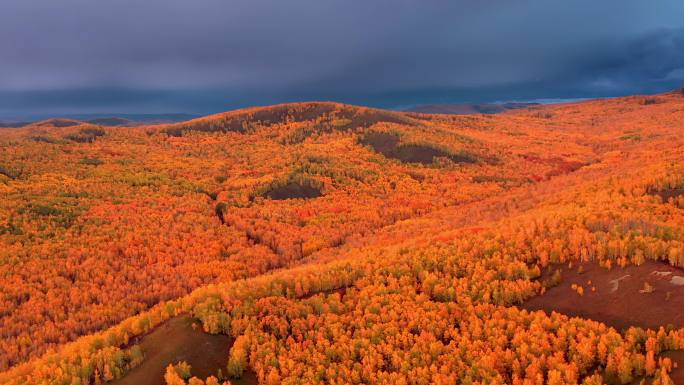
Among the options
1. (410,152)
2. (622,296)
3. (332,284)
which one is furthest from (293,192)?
(622,296)

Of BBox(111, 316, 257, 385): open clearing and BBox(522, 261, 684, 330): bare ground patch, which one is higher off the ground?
BBox(522, 261, 684, 330): bare ground patch

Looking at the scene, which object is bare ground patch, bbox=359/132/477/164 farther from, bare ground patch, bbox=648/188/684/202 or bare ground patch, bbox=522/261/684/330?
bare ground patch, bbox=522/261/684/330

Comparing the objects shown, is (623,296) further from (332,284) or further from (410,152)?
(410,152)

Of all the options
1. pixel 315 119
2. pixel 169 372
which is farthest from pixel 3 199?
pixel 315 119

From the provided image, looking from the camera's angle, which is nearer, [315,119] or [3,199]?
[3,199]

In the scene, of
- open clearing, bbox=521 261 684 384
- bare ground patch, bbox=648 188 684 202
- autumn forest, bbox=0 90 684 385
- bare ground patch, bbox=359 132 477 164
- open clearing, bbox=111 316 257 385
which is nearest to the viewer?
autumn forest, bbox=0 90 684 385

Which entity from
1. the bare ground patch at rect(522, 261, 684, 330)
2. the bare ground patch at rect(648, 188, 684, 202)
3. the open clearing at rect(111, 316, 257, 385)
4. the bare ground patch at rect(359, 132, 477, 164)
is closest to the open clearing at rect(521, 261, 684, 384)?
the bare ground patch at rect(522, 261, 684, 330)

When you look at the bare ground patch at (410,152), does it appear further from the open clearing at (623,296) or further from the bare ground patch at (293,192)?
the open clearing at (623,296)

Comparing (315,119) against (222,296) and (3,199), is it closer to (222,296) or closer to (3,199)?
(3,199)
